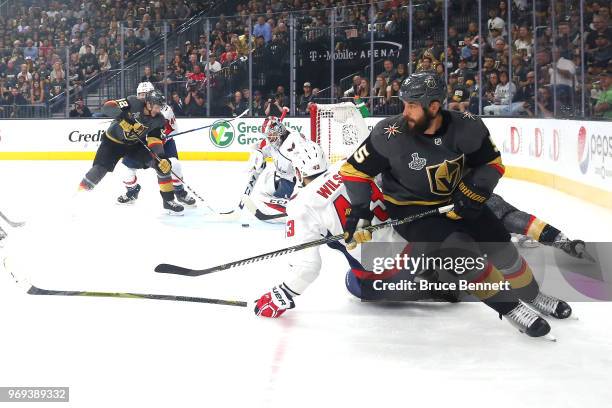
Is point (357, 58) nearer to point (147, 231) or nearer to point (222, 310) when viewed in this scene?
point (147, 231)

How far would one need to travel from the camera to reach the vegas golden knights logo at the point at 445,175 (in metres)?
3.48

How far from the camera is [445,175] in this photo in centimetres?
352

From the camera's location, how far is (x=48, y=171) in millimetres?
11516

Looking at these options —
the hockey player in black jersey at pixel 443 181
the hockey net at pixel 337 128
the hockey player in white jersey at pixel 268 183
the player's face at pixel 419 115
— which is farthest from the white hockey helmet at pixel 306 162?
the hockey net at pixel 337 128

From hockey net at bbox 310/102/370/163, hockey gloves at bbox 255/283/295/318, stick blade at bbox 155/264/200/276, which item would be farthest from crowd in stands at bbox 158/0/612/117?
hockey gloves at bbox 255/283/295/318

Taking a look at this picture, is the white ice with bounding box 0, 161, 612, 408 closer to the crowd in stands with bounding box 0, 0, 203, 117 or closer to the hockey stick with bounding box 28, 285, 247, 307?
the hockey stick with bounding box 28, 285, 247, 307

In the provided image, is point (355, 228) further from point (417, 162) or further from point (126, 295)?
point (126, 295)

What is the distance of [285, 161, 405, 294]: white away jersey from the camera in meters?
3.79

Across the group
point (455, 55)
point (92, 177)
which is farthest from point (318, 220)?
point (455, 55)

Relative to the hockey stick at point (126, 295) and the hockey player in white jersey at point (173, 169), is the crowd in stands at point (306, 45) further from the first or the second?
the hockey stick at point (126, 295)

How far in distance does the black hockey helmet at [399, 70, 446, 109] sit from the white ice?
93 centimetres

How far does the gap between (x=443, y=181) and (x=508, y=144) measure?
6474mm

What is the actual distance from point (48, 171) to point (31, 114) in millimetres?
2140

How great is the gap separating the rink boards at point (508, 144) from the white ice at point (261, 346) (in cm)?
295
